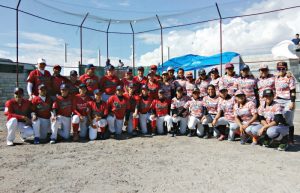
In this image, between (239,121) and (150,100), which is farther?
(150,100)

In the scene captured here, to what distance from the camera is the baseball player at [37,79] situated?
6.70 m

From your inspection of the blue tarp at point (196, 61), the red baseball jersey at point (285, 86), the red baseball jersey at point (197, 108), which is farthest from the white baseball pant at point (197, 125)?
the blue tarp at point (196, 61)

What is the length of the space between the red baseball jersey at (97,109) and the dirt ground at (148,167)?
2.98 feet

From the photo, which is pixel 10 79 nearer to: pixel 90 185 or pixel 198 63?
pixel 198 63

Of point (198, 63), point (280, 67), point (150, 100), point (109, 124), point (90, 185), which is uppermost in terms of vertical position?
point (198, 63)

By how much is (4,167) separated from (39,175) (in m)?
0.88

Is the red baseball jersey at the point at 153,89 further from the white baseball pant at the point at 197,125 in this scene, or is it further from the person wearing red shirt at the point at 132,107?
the white baseball pant at the point at 197,125

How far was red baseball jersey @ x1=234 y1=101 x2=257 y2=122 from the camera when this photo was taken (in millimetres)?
6090

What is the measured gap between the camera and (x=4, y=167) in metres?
4.54

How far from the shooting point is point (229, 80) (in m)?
6.75

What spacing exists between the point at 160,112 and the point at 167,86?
830 millimetres

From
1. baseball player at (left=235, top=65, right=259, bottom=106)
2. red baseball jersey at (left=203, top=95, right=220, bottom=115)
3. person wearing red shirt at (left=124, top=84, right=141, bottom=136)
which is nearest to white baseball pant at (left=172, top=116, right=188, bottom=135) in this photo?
red baseball jersey at (left=203, top=95, right=220, bottom=115)

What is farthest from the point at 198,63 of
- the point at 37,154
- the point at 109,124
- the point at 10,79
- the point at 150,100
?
the point at 37,154

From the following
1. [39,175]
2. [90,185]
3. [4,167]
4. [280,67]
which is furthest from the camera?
[280,67]
